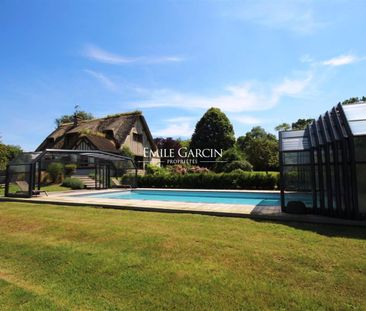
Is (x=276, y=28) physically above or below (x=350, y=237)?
above

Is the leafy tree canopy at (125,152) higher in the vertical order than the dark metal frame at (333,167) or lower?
higher

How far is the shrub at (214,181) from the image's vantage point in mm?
16359

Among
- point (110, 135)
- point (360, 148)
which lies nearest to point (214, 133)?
point (110, 135)

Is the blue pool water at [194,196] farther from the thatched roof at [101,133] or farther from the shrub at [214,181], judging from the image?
the thatched roof at [101,133]

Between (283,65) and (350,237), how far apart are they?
9.04 meters

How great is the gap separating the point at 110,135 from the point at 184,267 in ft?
91.3

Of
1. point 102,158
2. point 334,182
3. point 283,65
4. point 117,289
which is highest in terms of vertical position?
point 283,65

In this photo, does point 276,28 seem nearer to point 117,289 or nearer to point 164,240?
point 164,240

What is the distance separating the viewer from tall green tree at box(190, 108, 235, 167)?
1294 inches

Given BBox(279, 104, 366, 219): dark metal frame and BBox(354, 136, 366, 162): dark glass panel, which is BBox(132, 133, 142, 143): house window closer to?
BBox(279, 104, 366, 219): dark metal frame

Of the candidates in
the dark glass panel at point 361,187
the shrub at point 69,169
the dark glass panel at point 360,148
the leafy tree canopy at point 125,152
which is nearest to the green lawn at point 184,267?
the dark glass panel at point 361,187

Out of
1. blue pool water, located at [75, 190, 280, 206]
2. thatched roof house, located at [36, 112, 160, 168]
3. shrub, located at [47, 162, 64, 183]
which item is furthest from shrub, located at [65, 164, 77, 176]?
blue pool water, located at [75, 190, 280, 206]

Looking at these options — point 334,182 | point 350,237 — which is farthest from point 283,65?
point 350,237

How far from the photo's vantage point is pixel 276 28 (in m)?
9.63
